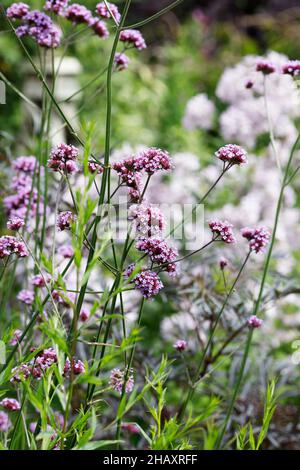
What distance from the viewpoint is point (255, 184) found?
3527 mm

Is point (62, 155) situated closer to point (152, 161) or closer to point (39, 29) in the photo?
point (152, 161)

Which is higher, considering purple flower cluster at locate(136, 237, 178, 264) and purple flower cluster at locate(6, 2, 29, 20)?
purple flower cluster at locate(6, 2, 29, 20)

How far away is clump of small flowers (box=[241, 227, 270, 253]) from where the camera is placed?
1.44 metres

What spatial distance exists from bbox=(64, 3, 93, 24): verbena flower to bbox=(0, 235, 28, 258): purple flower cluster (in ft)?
2.29

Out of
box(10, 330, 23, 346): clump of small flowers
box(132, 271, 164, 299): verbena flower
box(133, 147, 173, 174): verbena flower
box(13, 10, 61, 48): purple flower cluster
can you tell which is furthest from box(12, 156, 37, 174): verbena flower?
box(132, 271, 164, 299): verbena flower

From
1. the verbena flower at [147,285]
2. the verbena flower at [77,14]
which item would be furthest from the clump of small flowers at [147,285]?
the verbena flower at [77,14]

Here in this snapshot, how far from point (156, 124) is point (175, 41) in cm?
176

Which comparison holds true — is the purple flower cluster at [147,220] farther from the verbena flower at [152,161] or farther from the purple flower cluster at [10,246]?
the purple flower cluster at [10,246]

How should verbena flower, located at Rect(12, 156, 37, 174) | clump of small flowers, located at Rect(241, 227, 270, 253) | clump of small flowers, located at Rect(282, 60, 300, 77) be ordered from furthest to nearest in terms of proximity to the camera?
verbena flower, located at Rect(12, 156, 37, 174) < clump of small flowers, located at Rect(282, 60, 300, 77) < clump of small flowers, located at Rect(241, 227, 270, 253)

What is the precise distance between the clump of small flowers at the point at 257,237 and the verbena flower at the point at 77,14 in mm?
669

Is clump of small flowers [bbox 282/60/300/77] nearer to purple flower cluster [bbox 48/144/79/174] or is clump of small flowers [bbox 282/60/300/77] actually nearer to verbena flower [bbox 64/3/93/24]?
verbena flower [bbox 64/3/93/24]

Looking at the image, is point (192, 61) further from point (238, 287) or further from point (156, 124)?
point (238, 287)

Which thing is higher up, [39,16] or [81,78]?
[81,78]

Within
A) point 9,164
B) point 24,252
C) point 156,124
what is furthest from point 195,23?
point 24,252
